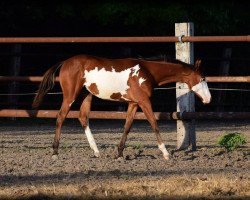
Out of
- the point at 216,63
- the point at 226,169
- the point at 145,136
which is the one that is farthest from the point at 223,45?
the point at 226,169

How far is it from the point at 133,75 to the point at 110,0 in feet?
27.1

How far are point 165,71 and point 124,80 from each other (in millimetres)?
562

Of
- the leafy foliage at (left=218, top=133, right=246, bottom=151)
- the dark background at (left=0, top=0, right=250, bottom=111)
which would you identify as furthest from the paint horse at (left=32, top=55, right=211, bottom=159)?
the dark background at (left=0, top=0, right=250, bottom=111)

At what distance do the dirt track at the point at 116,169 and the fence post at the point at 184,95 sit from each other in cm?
27

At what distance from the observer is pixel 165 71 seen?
10.9 m

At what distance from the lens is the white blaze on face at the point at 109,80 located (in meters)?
10.6

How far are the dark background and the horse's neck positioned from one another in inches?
284

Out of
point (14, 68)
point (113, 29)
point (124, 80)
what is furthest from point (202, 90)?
point (113, 29)

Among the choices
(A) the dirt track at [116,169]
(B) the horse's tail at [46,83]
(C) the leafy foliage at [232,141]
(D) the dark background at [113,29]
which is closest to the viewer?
(A) the dirt track at [116,169]

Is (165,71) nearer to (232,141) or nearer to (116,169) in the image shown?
(232,141)

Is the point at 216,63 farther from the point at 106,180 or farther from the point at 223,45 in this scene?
the point at 106,180

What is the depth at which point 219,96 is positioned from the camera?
64.4ft

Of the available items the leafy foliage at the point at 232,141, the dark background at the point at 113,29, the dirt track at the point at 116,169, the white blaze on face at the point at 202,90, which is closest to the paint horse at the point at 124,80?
the white blaze on face at the point at 202,90

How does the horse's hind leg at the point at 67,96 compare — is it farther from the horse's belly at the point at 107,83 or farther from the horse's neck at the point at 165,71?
the horse's neck at the point at 165,71
